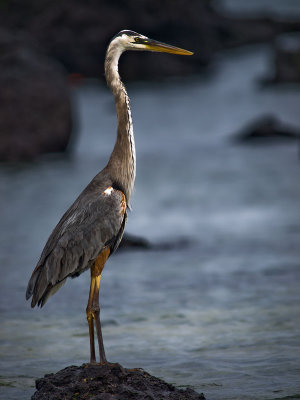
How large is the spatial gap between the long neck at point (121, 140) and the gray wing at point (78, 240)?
23 cm

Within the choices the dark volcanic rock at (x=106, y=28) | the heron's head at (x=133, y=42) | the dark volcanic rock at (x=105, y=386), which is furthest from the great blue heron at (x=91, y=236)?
the dark volcanic rock at (x=106, y=28)

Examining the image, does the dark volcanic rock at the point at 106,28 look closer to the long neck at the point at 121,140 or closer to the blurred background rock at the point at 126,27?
the blurred background rock at the point at 126,27

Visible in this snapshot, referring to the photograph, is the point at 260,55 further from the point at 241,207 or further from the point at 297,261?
the point at 297,261

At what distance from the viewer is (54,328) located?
9773 millimetres

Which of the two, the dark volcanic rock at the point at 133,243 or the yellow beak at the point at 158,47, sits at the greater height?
the dark volcanic rock at the point at 133,243

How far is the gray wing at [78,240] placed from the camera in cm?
731

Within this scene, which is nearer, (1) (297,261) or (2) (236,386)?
(2) (236,386)

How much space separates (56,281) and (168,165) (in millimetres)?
15091

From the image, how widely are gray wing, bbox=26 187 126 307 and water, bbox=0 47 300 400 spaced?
934 mm

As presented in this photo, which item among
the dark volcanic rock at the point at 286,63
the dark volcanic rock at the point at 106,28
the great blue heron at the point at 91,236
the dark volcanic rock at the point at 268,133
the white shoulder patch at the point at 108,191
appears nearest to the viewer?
the great blue heron at the point at 91,236

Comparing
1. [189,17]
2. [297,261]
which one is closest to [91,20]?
[189,17]

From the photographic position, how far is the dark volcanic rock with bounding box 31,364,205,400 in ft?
20.7

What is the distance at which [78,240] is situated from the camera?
734 centimetres

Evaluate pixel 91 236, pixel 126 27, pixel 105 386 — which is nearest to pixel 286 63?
pixel 126 27
